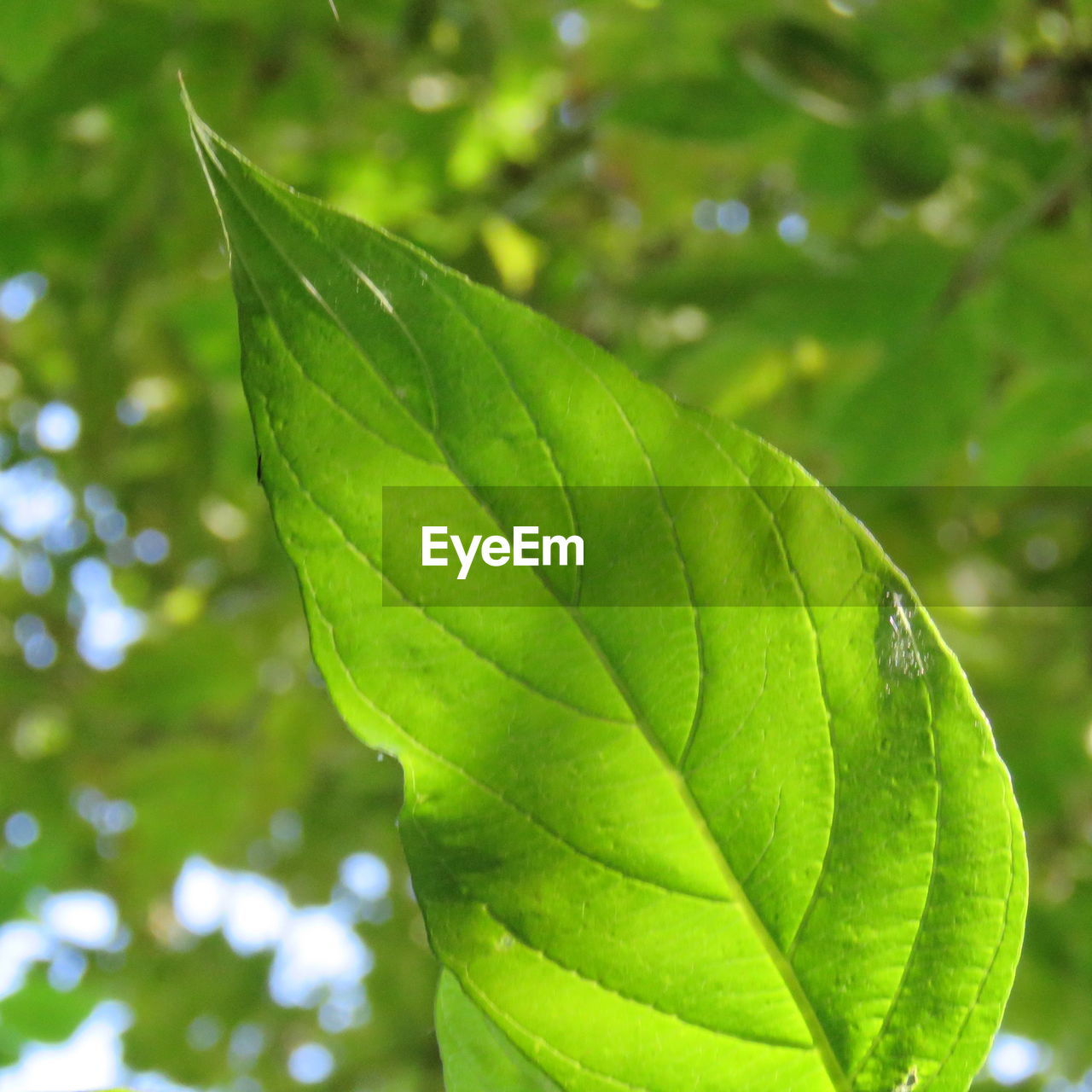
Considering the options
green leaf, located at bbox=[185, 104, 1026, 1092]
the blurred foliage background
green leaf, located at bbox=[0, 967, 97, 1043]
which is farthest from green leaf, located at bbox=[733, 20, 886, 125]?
green leaf, located at bbox=[0, 967, 97, 1043]

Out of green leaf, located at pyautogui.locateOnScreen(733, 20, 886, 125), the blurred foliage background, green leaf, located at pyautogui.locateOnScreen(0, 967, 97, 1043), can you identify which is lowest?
green leaf, located at pyautogui.locateOnScreen(0, 967, 97, 1043)

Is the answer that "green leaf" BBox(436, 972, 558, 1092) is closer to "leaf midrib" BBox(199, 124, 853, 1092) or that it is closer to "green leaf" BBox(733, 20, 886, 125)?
"leaf midrib" BBox(199, 124, 853, 1092)

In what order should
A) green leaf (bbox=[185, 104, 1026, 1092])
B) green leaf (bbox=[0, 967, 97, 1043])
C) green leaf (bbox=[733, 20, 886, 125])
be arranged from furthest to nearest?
green leaf (bbox=[0, 967, 97, 1043]), green leaf (bbox=[733, 20, 886, 125]), green leaf (bbox=[185, 104, 1026, 1092])

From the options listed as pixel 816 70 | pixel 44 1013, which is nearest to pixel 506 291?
pixel 816 70

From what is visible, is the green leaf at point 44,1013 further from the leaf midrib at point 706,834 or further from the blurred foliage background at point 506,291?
the leaf midrib at point 706,834

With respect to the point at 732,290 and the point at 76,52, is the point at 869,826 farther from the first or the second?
the point at 76,52
